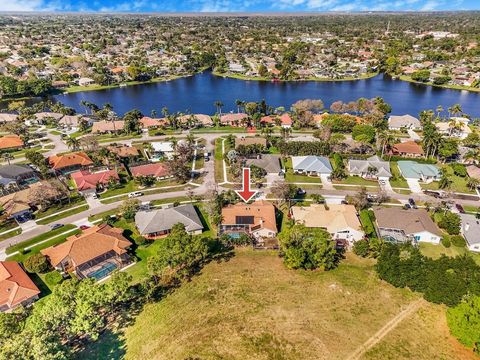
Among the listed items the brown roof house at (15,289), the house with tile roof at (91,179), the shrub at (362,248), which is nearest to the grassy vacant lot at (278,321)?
the shrub at (362,248)

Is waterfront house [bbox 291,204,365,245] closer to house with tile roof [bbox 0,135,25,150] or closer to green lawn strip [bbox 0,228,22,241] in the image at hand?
green lawn strip [bbox 0,228,22,241]

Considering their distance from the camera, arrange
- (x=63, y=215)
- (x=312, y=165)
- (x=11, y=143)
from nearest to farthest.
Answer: (x=63, y=215), (x=312, y=165), (x=11, y=143)

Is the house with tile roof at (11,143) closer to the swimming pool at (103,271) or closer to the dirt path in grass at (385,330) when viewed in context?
the swimming pool at (103,271)

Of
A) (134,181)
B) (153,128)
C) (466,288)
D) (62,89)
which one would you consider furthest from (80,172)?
(62,89)

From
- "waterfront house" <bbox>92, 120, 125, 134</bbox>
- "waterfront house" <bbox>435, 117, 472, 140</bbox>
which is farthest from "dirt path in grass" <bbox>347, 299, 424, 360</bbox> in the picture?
"waterfront house" <bbox>92, 120, 125, 134</bbox>

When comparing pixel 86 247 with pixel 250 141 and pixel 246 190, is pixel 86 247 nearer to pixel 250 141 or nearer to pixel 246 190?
pixel 246 190

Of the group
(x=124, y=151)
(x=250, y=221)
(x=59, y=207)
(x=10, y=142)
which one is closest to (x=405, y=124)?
(x=250, y=221)

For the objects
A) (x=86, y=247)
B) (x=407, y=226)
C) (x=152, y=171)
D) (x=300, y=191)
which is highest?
(x=152, y=171)
